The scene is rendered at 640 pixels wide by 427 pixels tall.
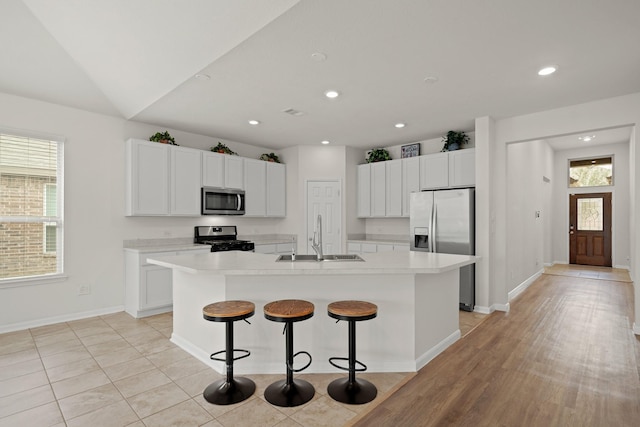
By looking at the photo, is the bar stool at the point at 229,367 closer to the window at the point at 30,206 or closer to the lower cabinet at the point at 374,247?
the window at the point at 30,206

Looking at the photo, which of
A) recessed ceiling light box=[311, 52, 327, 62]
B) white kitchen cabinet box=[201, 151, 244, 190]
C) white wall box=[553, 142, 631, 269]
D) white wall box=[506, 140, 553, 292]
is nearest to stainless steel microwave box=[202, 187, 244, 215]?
white kitchen cabinet box=[201, 151, 244, 190]

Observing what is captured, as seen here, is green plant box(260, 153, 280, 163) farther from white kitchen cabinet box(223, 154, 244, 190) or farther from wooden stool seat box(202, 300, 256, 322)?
wooden stool seat box(202, 300, 256, 322)

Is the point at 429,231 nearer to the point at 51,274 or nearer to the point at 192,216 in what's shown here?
the point at 192,216

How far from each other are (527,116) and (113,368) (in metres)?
5.41

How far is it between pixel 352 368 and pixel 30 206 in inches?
164

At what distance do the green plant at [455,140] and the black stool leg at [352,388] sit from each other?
12.2 feet

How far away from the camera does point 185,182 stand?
16.2ft

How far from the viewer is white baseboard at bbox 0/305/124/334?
382cm

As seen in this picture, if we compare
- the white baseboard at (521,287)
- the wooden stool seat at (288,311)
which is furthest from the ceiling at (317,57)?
the white baseboard at (521,287)

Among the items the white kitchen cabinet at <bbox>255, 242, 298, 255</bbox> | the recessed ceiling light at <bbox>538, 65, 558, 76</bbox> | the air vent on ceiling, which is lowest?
the white kitchen cabinet at <bbox>255, 242, 298, 255</bbox>

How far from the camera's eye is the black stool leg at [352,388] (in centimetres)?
237

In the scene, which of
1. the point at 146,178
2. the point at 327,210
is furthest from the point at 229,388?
the point at 327,210

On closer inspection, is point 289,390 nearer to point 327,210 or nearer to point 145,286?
point 145,286

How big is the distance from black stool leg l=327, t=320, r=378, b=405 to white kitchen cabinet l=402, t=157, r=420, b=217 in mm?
3586
